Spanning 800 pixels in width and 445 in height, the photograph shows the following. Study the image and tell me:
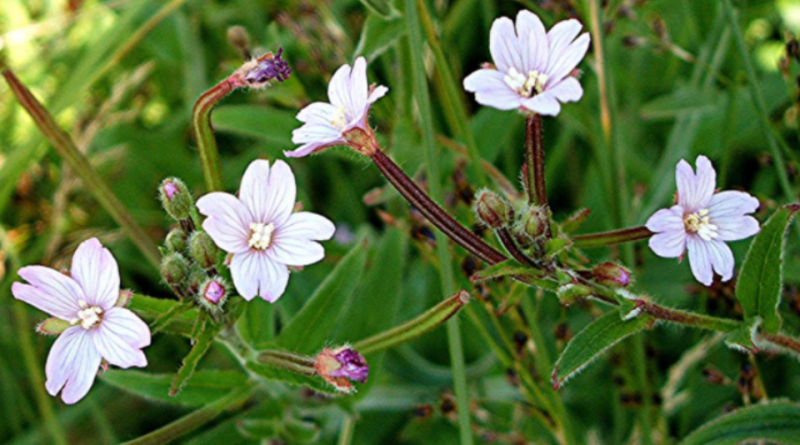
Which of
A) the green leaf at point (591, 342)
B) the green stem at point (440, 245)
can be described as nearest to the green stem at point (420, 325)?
the green stem at point (440, 245)

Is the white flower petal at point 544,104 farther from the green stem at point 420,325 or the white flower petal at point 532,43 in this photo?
the green stem at point 420,325

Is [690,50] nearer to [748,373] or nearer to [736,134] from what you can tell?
[736,134]

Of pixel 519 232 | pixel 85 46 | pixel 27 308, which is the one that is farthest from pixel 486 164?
pixel 85 46

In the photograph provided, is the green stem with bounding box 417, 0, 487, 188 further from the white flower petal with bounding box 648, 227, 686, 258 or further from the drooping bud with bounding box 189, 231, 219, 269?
the drooping bud with bounding box 189, 231, 219, 269

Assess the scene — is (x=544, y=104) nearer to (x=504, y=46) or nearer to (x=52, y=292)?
(x=504, y=46)

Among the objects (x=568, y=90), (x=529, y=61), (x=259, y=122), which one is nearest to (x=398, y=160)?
(x=259, y=122)

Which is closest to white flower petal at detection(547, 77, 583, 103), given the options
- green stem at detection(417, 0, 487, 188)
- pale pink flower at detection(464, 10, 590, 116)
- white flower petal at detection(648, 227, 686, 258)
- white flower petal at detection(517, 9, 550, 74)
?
pale pink flower at detection(464, 10, 590, 116)

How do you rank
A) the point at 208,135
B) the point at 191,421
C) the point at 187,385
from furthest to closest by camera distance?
the point at 187,385 → the point at 191,421 → the point at 208,135
